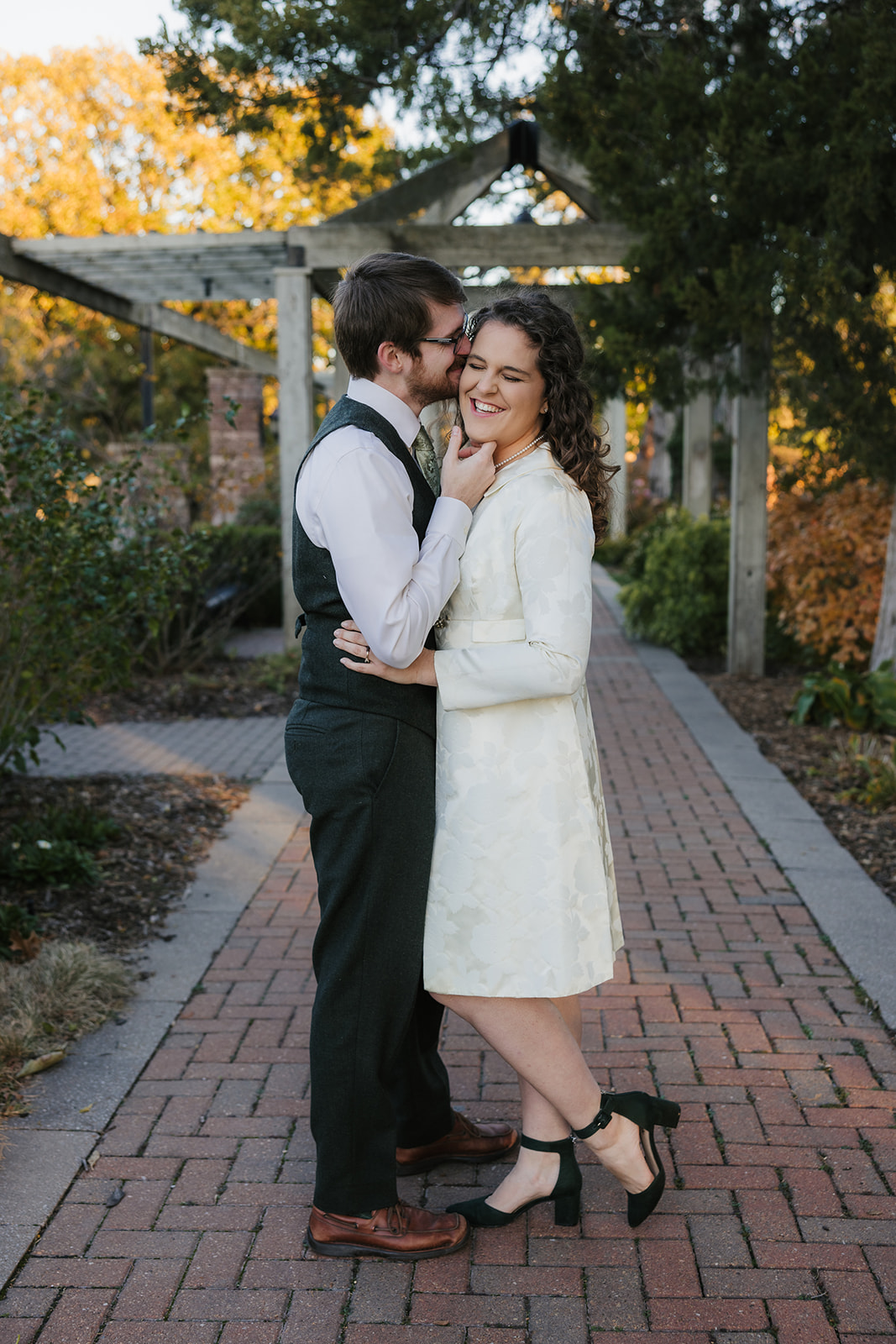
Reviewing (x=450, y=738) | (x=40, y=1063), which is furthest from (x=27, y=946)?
(x=450, y=738)

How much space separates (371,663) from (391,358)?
57cm

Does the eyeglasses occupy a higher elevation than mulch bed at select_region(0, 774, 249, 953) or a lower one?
higher

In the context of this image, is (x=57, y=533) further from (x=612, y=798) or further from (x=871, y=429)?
(x=871, y=429)

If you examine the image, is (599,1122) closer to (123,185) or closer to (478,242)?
(478,242)

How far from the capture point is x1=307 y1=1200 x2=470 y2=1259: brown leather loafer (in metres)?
2.33

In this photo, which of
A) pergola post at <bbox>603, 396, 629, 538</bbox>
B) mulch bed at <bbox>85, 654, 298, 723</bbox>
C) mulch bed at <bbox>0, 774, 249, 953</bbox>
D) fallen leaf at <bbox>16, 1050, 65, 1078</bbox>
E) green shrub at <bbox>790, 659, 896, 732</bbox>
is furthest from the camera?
pergola post at <bbox>603, 396, 629, 538</bbox>

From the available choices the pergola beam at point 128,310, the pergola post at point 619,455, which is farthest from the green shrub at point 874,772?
the pergola post at point 619,455

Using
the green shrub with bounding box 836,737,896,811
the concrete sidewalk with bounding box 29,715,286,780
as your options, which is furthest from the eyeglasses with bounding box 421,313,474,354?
the concrete sidewalk with bounding box 29,715,286,780

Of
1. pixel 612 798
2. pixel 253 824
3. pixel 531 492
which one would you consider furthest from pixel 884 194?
pixel 531 492

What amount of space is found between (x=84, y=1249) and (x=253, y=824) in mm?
2928

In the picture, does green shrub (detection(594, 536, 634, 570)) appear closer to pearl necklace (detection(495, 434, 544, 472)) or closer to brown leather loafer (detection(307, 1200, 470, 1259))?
pearl necklace (detection(495, 434, 544, 472))

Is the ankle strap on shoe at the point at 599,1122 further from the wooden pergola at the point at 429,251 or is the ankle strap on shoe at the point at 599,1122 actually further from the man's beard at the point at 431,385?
the wooden pergola at the point at 429,251

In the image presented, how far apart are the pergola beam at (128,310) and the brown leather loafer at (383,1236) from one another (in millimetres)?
7743

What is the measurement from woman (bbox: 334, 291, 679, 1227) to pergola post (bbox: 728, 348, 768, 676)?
20.5ft
